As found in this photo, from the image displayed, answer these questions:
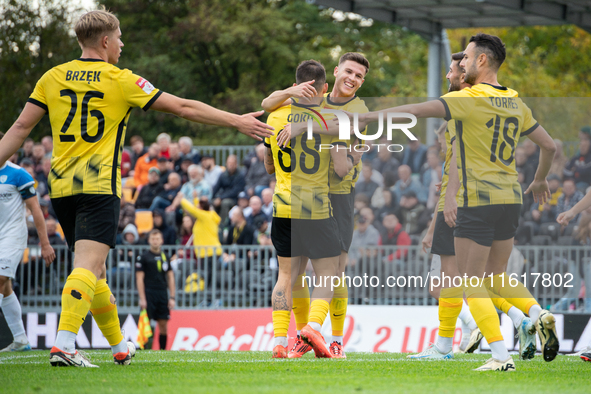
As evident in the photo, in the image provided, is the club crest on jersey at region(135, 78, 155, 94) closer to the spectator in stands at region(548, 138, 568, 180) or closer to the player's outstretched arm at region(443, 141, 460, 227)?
the player's outstretched arm at region(443, 141, 460, 227)

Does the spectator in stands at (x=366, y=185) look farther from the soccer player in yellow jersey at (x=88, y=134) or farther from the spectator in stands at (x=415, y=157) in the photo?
the soccer player in yellow jersey at (x=88, y=134)

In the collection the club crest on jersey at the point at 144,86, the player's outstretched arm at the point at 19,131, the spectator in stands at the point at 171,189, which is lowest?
the spectator in stands at the point at 171,189

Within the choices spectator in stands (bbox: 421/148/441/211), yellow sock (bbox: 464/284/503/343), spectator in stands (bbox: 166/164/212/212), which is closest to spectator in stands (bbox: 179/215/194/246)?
spectator in stands (bbox: 166/164/212/212)

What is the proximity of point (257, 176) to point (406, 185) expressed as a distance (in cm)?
325

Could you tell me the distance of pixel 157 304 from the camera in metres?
11.2

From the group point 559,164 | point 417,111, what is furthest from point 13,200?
point 559,164

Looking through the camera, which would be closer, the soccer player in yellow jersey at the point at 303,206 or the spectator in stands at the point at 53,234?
the soccer player in yellow jersey at the point at 303,206

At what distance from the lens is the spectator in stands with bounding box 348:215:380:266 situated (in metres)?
11.5

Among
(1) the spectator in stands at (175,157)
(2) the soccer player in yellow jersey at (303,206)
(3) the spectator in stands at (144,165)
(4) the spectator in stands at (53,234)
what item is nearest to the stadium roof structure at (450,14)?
(1) the spectator in stands at (175,157)

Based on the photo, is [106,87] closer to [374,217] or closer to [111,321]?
[111,321]

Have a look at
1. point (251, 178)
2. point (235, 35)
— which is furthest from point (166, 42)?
point (251, 178)

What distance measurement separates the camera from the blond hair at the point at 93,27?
5191 mm

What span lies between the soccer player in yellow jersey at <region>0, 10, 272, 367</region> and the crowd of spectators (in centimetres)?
562

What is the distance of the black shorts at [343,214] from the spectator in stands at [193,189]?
25.2 feet
